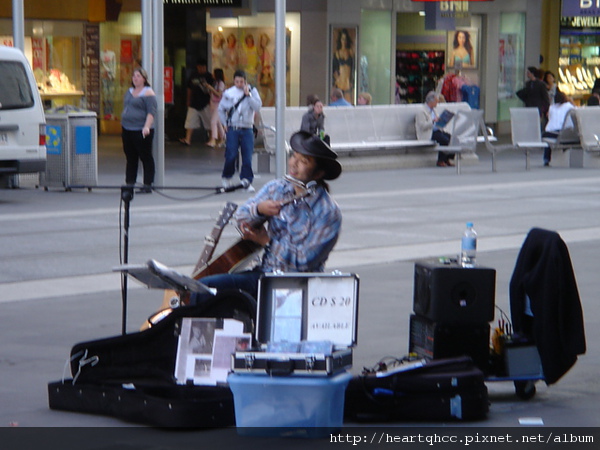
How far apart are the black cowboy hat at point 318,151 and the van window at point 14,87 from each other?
1011cm

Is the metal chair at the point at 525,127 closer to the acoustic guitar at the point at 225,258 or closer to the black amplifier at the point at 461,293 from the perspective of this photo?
the acoustic guitar at the point at 225,258

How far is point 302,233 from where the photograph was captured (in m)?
6.50

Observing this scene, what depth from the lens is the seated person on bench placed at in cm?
2217

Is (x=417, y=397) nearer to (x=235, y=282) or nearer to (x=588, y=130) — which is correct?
(x=235, y=282)

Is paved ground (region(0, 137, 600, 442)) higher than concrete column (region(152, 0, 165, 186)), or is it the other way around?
concrete column (region(152, 0, 165, 186))

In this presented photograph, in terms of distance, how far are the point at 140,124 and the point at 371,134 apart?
6.46m

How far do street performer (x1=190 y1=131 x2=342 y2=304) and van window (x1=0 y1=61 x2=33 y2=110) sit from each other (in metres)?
10.1

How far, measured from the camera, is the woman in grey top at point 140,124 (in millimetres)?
16612

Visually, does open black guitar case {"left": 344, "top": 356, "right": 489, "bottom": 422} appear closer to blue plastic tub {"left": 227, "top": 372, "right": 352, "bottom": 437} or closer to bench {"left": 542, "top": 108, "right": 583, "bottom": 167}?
blue plastic tub {"left": 227, "top": 372, "right": 352, "bottom": 437}

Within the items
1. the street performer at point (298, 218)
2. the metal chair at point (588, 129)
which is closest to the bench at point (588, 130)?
the metal chair at point (588, 129)

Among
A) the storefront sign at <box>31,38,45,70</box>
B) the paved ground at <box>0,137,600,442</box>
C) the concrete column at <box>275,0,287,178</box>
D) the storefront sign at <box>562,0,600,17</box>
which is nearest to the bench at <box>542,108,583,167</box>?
the paved ground at <box>0,137,600,442</box>

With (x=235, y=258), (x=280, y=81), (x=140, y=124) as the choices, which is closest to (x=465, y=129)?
(x=280, y=81)

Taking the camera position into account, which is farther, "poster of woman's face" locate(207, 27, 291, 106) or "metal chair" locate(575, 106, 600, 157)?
"poster of woman's face" locate(207, 27, 291, 106)

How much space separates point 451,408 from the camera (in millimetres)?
5910
